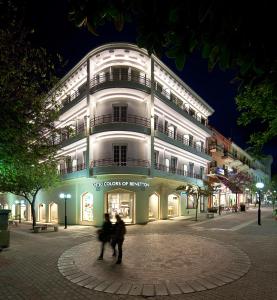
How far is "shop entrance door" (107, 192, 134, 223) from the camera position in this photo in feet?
84.5

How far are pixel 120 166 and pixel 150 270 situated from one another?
1521cm

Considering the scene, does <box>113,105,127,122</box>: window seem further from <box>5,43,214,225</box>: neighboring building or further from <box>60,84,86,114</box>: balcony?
<box>60,84,86,114</box>: balcony

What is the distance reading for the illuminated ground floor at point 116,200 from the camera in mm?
25359

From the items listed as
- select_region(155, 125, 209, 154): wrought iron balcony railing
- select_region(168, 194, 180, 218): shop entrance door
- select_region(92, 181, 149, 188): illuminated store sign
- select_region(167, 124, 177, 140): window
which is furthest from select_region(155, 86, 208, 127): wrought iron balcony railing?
select_region(168, 194, 180, 218): shop entrance door

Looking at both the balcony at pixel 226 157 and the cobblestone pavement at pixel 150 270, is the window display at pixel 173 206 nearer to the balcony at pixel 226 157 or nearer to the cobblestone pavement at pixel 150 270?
the cobblestone pavement at pixel 150 270

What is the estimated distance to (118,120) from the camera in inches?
1028

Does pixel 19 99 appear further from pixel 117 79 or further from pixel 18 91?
pixel 117 79

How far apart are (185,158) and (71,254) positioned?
80.6 feet

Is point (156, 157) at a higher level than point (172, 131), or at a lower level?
lower

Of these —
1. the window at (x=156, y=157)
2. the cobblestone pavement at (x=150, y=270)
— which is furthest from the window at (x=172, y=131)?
the cobblestone pavement at (x=150, y=270)

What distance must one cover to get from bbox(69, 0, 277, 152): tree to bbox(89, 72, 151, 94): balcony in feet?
71.2

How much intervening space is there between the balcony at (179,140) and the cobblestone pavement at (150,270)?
14.2m

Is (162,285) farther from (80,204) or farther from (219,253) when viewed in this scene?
(80,204)

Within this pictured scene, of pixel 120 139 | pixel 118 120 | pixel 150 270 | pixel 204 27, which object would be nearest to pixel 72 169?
pixel 120 139
